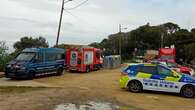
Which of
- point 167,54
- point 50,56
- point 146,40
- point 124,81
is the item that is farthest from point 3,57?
point 146,40

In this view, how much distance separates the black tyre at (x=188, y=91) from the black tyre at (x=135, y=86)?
2.25 meters

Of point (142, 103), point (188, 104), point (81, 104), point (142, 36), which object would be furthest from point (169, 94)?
point (142, 36)

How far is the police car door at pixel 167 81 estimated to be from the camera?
21156mm

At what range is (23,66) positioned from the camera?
1086 inches

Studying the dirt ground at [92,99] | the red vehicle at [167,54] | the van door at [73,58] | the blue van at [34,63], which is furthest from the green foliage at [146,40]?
the dirt ground at [92,99]

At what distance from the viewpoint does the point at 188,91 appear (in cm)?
2095

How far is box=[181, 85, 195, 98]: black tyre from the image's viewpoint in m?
20.9

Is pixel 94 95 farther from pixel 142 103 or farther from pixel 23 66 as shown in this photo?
pixel 23 66

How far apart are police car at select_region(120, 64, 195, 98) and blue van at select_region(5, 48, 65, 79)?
27.3ft

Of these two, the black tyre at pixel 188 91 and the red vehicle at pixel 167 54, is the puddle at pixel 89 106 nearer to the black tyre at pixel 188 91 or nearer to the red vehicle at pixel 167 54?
the black tyre at pixel 188 91

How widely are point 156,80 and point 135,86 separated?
1163mm

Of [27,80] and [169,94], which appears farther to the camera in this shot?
[27,80]

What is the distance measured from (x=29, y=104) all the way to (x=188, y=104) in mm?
7711

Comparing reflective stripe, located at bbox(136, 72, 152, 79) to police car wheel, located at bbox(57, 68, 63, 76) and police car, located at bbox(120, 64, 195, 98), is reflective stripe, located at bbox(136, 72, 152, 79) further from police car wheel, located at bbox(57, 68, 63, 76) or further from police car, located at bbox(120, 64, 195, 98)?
police car wheel, located at bbox(57, 68, 63, 76)
